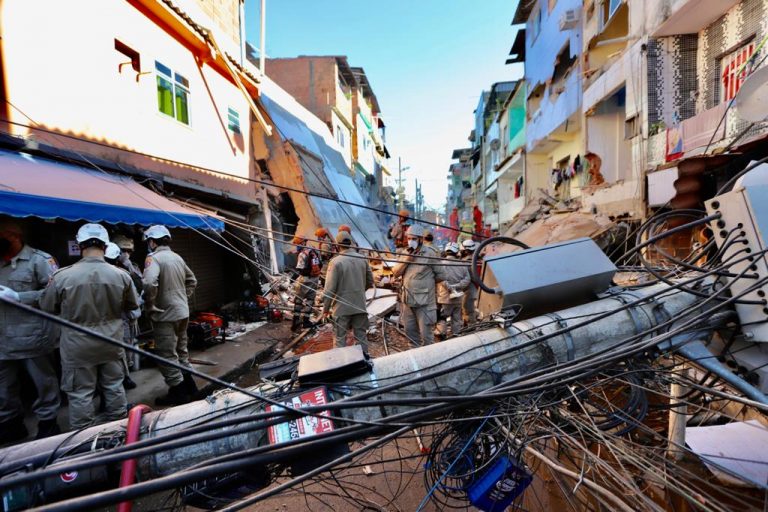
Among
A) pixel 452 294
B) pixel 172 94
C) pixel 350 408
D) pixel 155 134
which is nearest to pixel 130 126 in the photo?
pixel 155 134

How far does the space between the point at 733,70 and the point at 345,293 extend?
835cm

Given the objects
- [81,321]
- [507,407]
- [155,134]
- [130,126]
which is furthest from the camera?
[155,134]

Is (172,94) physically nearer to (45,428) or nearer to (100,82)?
(100,82)

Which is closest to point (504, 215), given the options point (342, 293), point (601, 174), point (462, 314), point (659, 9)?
point (601, 174)

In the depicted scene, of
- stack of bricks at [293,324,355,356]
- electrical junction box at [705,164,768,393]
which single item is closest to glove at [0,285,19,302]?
stack of bricks at [293,324,355,356]

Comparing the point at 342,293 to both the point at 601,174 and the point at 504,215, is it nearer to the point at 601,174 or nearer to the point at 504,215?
the point at 601,174

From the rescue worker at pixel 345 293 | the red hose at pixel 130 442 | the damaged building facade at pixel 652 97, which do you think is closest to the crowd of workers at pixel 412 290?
the rescue worker at pixel 345 293

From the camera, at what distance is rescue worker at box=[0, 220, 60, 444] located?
3.37 metres

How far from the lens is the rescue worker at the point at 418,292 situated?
5582 mm

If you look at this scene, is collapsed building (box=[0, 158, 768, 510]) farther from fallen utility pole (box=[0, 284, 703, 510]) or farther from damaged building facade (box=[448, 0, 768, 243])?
damaged building facade (box=[448, 0, 768, 243])

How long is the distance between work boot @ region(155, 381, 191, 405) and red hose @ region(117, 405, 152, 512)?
3069mm

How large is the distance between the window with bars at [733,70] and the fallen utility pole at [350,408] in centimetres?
665

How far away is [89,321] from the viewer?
3.37m

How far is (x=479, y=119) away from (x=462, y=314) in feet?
117
